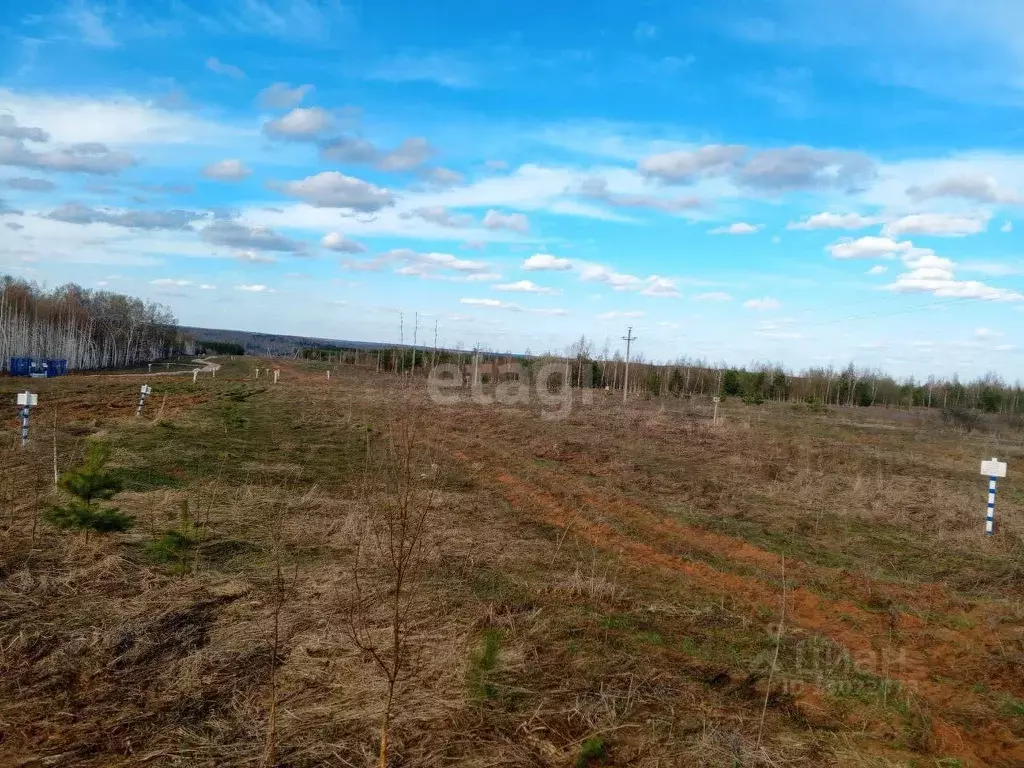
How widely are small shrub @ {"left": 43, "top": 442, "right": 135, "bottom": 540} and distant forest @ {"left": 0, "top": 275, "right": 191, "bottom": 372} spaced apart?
163 ft

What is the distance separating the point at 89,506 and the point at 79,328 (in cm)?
6476

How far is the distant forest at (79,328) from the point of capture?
168ft

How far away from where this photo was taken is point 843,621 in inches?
241

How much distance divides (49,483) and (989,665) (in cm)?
1105

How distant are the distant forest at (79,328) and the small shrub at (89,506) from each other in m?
49.7

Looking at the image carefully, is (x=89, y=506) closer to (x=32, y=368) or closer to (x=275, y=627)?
(x=275, y=627)

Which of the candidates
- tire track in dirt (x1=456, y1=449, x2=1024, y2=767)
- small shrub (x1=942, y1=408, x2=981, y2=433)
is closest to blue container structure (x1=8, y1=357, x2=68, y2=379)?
tire track in dirt (x1=456, y1=449, x2=1024, y2=767)

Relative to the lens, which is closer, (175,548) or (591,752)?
(591,752)

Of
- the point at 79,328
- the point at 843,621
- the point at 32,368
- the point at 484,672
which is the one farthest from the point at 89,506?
the point at 79,328

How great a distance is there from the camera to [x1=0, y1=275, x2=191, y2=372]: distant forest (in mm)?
51103

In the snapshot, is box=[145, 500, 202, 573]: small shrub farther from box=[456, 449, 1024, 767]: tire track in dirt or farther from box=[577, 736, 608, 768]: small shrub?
box=[456, 449, 1024, 767]: tire track in dirt

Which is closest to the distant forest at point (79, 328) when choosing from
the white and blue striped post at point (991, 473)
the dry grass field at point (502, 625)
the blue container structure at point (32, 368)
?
the blue container structure at point (32, 368)

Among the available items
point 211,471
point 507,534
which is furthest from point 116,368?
point 507,534

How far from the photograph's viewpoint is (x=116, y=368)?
6184cm
